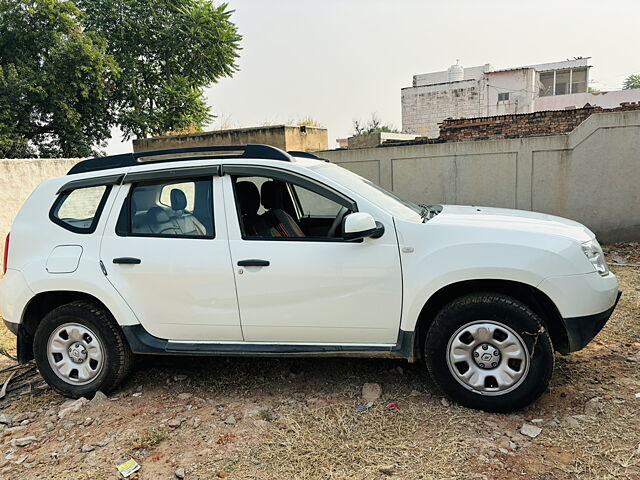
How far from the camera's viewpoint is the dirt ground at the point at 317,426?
114 inches

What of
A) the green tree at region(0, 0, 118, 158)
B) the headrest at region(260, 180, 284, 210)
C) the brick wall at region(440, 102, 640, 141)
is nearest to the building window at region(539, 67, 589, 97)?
the brick wall at region(440, 102, 640, 141)

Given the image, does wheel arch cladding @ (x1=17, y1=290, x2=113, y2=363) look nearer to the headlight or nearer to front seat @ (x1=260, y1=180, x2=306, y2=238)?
front seat @ (x1=260, y1=180, x2=306, y2=238)

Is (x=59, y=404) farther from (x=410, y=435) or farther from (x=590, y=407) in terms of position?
(x=590, y=407)

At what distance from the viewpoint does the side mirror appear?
3271 mm

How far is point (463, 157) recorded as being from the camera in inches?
387

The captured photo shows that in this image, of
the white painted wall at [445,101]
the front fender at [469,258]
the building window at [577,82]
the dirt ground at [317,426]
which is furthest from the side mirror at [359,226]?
the building window at [577,82]

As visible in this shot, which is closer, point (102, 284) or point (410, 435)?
point (410, 435)

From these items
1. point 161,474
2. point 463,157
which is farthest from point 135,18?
point 161,474

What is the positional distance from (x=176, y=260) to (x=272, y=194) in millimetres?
1071

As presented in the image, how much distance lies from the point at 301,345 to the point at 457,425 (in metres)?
1.16

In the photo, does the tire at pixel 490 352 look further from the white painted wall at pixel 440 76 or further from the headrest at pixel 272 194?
the white painted wall at pixel 440 76

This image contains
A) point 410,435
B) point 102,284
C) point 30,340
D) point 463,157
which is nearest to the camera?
point 410,435

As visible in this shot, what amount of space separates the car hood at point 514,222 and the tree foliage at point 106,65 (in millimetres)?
21832

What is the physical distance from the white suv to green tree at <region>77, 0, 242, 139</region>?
21570 millimetres
